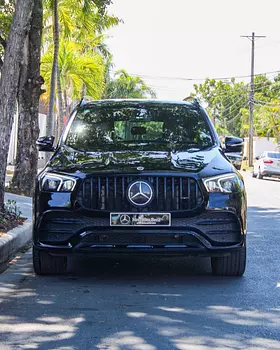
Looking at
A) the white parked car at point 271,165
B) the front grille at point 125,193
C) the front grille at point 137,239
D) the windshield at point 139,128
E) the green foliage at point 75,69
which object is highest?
the green foliage at point 75,69

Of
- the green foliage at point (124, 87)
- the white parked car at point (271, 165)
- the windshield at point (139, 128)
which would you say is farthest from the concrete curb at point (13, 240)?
the green foliage at point (124, 87)

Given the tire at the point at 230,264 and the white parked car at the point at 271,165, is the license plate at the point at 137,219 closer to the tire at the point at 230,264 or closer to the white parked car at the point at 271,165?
the tire at the point at 230,264

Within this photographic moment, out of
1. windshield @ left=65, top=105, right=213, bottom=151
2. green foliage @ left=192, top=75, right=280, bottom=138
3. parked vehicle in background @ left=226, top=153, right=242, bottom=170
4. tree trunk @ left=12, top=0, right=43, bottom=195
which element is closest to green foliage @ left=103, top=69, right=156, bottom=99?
green foliage @ left=192, top=75, right=280, bottom=138

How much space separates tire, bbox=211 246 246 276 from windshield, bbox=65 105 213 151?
1247 millimetres

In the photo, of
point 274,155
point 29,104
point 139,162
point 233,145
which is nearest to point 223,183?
point 139,162

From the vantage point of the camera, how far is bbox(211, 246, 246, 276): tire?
22.0 feet

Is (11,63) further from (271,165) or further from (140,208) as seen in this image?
(271,165)

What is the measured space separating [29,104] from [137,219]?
378 inches

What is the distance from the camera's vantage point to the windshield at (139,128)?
738 centimetres

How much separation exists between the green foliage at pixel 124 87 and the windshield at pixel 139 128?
5283 cm

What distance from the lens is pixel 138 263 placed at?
7715mm

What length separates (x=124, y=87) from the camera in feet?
204

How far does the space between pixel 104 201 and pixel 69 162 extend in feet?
2.12

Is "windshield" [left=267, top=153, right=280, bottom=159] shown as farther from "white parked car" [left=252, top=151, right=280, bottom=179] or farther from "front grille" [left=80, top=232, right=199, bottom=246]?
"front grille" [left=80, top=232, right=199, bottom=246]
